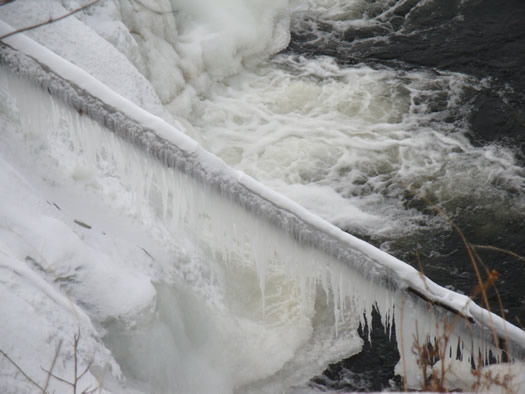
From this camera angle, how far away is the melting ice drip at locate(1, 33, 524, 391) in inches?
104

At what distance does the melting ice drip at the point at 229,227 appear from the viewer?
104 inches

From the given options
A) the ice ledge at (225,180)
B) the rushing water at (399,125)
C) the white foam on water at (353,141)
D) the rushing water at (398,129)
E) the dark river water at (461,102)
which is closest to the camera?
the ice ledge at (225,180)

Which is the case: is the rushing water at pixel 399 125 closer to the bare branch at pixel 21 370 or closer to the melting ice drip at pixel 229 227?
the melting ice drip at pixel 229 227

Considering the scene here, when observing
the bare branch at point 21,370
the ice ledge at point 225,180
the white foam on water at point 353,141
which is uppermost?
the ice ledge at point 225,180

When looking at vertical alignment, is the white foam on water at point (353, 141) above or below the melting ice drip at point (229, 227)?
below

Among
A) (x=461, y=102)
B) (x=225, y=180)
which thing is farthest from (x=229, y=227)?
(x=461, y=102)

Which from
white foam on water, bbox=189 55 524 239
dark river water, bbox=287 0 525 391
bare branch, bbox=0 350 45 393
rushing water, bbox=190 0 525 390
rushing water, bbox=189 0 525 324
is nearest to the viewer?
bare branch, bbox=0 350 45 393

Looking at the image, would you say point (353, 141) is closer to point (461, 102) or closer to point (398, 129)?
point (398, 129)

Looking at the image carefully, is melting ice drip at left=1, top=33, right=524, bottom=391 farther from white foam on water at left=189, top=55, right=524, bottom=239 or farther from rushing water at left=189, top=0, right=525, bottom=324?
white foam on water at left=189, top=55, right=524, bottom=239

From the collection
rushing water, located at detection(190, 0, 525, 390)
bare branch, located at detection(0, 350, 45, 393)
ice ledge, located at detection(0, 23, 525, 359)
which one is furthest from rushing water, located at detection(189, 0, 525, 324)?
bare branch, located at detection(0, 350, 45, 393)

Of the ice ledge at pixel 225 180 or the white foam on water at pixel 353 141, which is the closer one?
the ice ledge at pixel 225 180

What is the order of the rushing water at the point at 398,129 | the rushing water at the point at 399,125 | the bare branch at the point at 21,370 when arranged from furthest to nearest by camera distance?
1. the rushing water at the point at 399,125
2. the rushing water at the point at 398,129
3. the bare branch at the point at 21,370

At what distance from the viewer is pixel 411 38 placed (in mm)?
7566

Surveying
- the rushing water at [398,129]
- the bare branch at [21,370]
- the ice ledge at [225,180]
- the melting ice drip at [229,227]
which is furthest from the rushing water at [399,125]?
the bare branch at [21,370]
